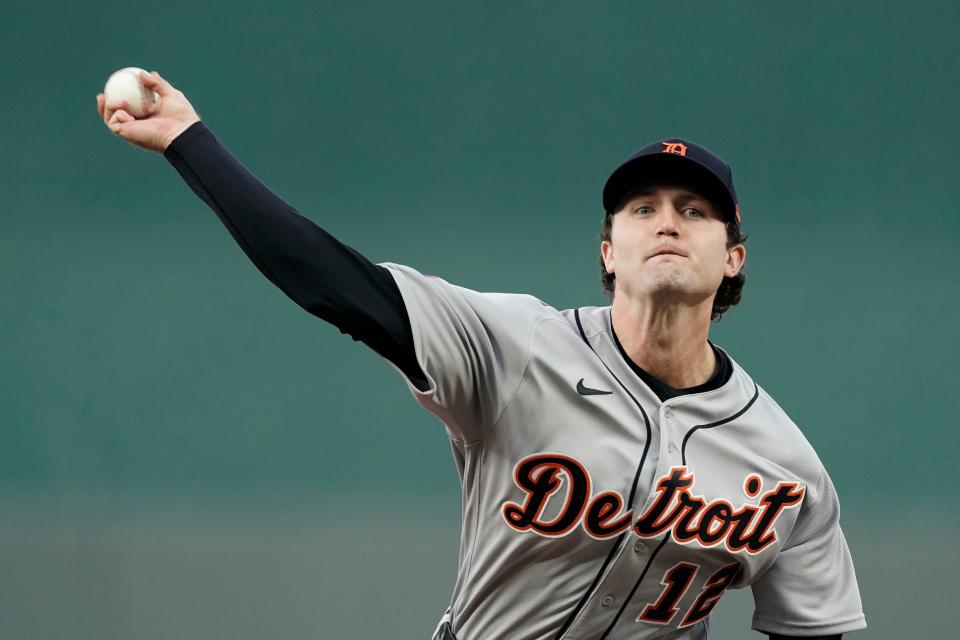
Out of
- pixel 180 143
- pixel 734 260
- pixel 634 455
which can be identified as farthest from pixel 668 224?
pixel 180 143

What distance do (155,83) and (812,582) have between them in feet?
5.27

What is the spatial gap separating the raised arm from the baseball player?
4.0 inches

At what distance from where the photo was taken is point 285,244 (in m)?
1.53

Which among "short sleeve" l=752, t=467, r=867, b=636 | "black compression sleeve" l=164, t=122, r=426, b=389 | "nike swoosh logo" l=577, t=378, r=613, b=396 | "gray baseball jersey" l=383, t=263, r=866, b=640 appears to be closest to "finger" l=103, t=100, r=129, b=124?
"black compression sleeve" l=164, t=122, r=426, b=389

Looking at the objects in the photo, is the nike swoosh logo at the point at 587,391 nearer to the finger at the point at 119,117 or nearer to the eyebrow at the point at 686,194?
the eyebrow at the point at 686,194

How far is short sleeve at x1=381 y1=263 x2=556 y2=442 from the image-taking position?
1.68m

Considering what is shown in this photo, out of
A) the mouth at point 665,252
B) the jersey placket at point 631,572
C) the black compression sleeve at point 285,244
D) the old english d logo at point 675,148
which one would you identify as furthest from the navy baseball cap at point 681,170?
the black compression sleeve at point 285,244

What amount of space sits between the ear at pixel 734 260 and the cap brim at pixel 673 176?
0.19m

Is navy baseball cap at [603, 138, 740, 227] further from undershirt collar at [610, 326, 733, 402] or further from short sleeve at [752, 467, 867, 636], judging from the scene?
short sleeve at [752, 467, 867, 636]

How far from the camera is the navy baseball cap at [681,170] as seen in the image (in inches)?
82.2

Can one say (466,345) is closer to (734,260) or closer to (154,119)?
(154,119)

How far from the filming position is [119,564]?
13.9 ft

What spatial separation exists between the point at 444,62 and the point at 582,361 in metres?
2.85

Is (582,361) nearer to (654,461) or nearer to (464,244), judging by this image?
(654,461)
